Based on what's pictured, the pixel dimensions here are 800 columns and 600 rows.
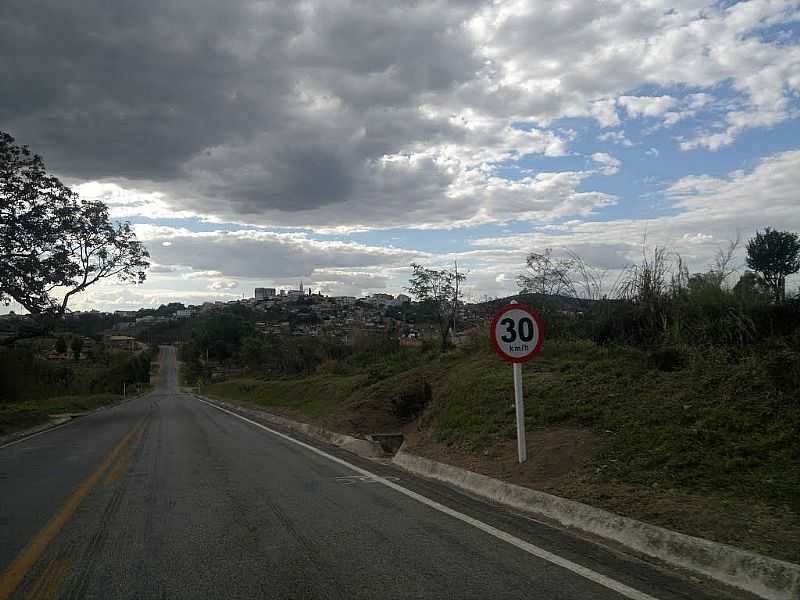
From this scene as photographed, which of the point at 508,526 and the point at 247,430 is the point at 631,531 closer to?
the point at 508,526

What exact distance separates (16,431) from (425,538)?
21.8 meters

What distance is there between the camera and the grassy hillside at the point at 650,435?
639 cm

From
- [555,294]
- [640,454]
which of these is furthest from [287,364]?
[640,454]

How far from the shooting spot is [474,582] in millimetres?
5152

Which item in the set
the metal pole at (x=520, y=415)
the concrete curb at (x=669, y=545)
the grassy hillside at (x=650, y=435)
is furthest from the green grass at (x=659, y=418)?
the metal pole at (x=520, y=415)

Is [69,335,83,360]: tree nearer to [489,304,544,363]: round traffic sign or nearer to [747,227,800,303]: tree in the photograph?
[747,227,800,303]: tree

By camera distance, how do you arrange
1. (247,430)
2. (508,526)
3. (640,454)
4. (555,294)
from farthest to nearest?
(247,430) < (555,294) < (640,454) < (508,526)

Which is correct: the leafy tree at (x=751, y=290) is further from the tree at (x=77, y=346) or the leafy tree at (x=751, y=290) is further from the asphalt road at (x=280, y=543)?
the tree at (x=77, y=346)

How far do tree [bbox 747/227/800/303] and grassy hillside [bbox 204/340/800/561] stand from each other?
16.5ft

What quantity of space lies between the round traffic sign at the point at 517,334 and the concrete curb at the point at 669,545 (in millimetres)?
1770

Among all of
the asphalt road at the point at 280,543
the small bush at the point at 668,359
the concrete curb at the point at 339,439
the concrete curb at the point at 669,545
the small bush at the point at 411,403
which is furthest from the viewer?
the small bush at the point at 411,403

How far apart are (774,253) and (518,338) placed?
10573 millimetres

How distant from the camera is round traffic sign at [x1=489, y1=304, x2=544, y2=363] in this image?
951 centimetres

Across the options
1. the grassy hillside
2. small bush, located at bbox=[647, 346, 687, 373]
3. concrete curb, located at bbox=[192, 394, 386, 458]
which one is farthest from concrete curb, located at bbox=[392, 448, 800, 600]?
concrete curb, located at bbox=[192, 394, 386, 458]
